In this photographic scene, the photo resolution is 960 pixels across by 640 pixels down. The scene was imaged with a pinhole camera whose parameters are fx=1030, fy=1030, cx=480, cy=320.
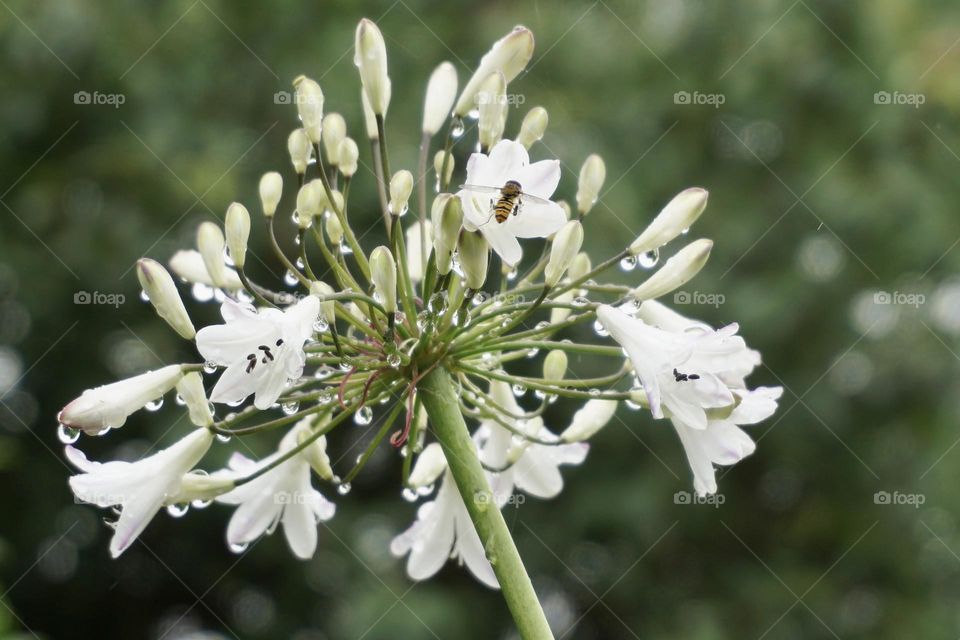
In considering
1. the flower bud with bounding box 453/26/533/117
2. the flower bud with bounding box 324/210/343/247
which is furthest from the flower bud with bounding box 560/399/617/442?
the flower bud with bounding box 453/26/533/117

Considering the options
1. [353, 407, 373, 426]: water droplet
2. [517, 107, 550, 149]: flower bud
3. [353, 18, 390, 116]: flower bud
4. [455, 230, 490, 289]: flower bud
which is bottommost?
[353, 407, 373, 426]: water droplet

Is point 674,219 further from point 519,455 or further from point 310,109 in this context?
point 310,109

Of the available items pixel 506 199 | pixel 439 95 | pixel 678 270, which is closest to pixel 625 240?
pixel 439 95

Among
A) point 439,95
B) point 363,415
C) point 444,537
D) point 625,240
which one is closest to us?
point 363,415

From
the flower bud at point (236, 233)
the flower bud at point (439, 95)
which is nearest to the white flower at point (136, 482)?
the flower bud at point (236, 233)

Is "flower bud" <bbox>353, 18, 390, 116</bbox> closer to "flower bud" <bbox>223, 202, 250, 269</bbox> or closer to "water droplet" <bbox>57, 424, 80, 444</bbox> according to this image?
"flower bud" <bbox>223, 202, 250, 269</bbox>

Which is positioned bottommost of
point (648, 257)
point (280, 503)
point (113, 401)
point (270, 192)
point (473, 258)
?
point (280, 503)
